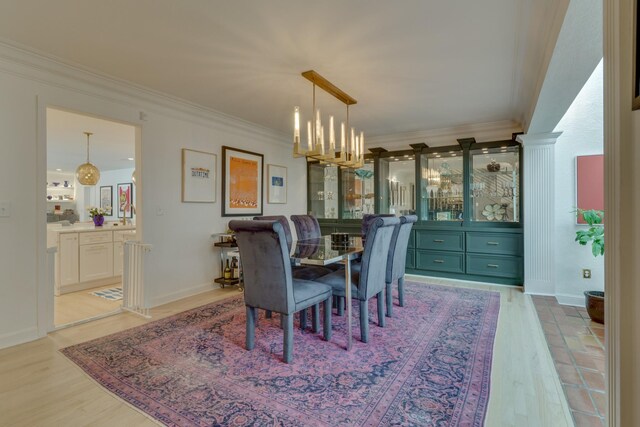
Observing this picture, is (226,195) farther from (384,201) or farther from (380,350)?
(380,350)

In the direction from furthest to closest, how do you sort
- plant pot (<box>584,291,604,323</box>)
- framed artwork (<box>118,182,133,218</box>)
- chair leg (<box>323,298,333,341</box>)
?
framed artwork (<box>118,182,133,218</box>) → plant pot (<box>584,291,604,323</box>) → chair leg (<box>323,298,333,341</box>)

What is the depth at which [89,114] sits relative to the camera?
3053mm

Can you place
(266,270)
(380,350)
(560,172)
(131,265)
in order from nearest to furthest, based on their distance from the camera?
(266,270) → (380,350) → (131,265) → (560,172)

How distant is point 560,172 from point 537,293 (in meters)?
1.60

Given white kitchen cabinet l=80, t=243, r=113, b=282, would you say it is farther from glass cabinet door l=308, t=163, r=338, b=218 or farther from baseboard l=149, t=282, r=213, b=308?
glass cabinet door l=308, t=163, r=338, b=218

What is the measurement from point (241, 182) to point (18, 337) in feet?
9.73

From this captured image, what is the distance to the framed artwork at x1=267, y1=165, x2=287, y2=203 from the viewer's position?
532cm

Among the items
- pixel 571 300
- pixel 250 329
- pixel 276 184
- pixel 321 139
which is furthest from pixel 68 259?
pixel 571 300

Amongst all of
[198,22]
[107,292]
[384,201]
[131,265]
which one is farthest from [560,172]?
[107,292]

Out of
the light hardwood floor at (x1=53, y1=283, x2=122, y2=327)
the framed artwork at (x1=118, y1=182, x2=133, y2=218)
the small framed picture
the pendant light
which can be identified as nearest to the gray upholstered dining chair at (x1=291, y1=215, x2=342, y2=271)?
the small framed picture

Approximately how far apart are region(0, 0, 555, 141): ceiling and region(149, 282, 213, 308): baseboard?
94.8 inches

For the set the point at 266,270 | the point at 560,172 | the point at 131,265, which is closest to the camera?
the point at 266,270

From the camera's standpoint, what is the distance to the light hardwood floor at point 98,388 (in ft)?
5.51

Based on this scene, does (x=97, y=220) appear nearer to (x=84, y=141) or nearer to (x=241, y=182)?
(x=84, y=141)
